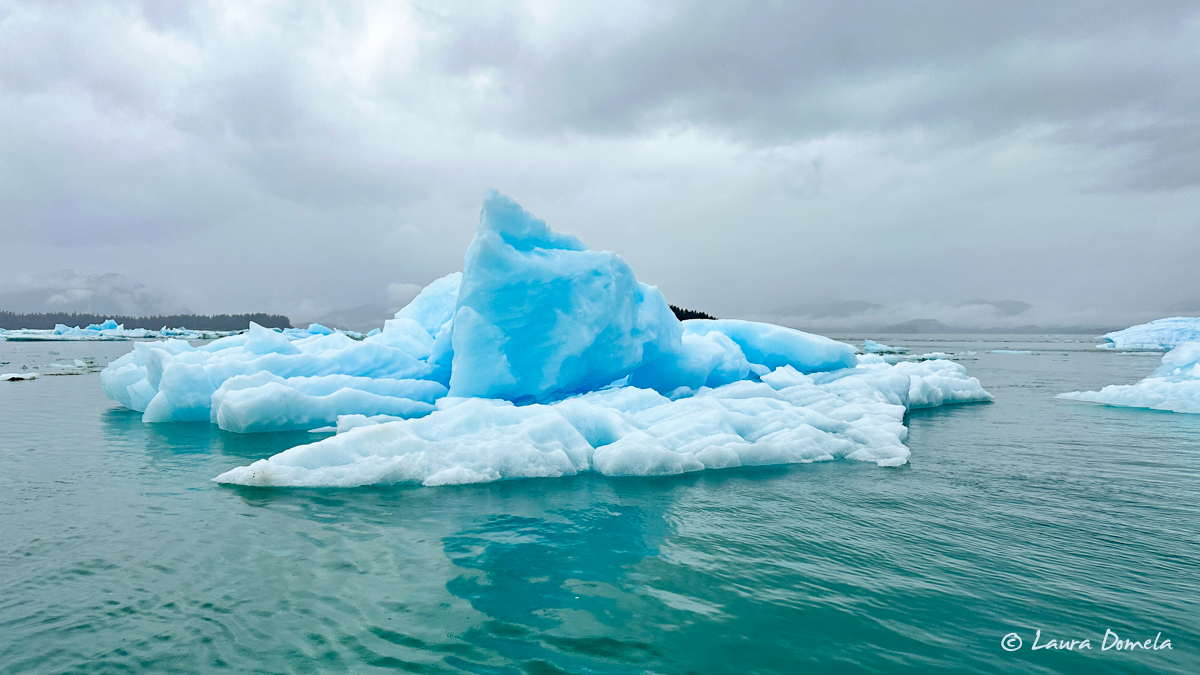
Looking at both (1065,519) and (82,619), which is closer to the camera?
(82,619)

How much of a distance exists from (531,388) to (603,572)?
720cm

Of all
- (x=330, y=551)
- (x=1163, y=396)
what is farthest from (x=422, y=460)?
(x=1163, y=396)

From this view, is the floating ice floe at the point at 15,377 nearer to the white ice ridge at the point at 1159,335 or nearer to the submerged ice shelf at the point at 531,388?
the submerged ice shelf at the point at 531,388

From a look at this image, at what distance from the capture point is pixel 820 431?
395 inches

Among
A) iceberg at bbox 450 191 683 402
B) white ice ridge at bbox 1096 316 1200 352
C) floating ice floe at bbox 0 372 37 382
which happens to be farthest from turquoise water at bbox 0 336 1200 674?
white ice ridge at bbox 1096 316 1200 352

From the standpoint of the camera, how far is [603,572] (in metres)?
4.77

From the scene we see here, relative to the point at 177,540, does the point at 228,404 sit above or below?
above

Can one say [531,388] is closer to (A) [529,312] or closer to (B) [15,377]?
(A) [529,312]

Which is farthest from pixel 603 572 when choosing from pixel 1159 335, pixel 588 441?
pixel 1159 335

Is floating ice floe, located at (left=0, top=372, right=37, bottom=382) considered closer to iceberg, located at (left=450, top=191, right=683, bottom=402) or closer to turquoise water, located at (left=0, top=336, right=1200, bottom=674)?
turquoise water, located at (left=0, top=336, right=1200, bottom=674)

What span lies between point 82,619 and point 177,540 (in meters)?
1.53

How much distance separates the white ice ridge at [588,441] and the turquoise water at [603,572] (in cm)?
36

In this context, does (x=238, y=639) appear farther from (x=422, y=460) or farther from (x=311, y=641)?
(x=422, y=460)

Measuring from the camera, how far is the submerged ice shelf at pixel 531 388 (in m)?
8.09
